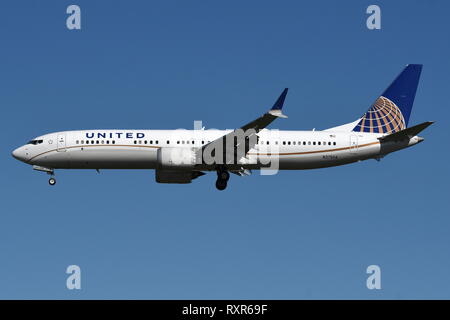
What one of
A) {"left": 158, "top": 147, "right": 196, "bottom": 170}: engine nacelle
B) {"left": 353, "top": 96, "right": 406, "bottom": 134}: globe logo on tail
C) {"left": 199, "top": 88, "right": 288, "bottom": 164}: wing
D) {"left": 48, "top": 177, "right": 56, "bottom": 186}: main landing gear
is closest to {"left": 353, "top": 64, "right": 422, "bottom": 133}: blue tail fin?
{"left": 353, "top": 96, "right": 406, "bottom": 134}: globe logo on tail

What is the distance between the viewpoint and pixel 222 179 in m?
63.3

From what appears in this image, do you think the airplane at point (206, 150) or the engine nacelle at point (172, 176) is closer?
the airplane at point (206, 150)

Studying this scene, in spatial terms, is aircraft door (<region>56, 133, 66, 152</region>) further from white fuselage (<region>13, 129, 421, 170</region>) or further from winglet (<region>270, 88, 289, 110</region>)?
winglet (<region>270, 88, 289, 110</region>)

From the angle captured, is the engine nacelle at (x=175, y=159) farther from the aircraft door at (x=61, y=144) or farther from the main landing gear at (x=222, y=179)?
the aircraft door at (x=61, y=144)

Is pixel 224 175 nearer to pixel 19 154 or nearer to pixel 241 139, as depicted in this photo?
pixel 241 139

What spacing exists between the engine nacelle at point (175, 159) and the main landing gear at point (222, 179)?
2346 mm

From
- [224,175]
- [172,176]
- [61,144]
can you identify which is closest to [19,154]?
[61,144]

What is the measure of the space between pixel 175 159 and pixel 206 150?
2.15m

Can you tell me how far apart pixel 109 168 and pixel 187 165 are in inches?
216

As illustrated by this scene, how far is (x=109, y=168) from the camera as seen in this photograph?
63156 millimetres

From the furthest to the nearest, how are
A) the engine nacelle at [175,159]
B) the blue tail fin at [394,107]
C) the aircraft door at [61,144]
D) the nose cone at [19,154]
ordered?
1. the blue tail fin at [394,107]
2. the nose cone at [19,154]
3. the aircraft door at [61,144]
4. the engine nacelle at [175,159]

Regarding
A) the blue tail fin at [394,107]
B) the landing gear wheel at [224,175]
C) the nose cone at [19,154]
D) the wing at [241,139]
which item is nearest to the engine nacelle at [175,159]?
the wing at [241,139]

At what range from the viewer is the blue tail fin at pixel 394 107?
68.2 m

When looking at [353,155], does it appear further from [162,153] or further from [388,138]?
[162,153]
